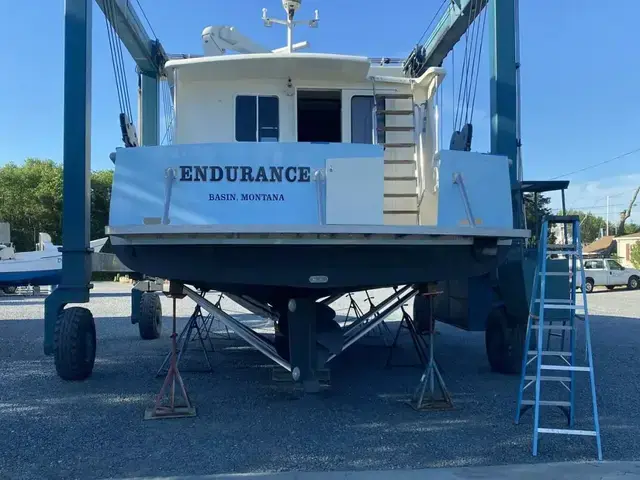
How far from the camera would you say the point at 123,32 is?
9.55 metres

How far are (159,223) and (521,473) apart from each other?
3.67 m

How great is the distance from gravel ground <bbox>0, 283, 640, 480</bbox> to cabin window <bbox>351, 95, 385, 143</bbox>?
9.91 ft

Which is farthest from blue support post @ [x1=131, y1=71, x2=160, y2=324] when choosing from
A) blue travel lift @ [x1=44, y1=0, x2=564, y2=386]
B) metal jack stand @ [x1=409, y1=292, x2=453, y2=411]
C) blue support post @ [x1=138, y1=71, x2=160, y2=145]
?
metal jack stand @ [x1=409, y1=292, x2=453, y2=411]

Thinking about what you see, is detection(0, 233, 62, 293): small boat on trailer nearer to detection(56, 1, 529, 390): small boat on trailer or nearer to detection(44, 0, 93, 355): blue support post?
detection(44, 0, 93, 355): blue support post

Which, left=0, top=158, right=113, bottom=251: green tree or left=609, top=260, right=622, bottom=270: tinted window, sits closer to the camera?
left=609, top=260, right=622, bottom=270: tinted window

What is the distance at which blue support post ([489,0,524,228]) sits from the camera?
788 centimetres

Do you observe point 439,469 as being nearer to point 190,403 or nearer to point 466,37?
point 190,403

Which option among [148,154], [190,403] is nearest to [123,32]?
[148,154]

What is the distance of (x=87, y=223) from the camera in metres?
7.59

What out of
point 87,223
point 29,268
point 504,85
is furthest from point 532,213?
point 29,268

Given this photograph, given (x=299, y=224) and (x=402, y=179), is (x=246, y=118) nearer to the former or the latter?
(x=402, y=179)

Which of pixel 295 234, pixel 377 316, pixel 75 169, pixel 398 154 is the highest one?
pixel 398 154

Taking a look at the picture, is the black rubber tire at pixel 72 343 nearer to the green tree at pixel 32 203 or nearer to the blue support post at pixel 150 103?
the blue support post at pixel 150 103

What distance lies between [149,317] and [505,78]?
7.47 metres
